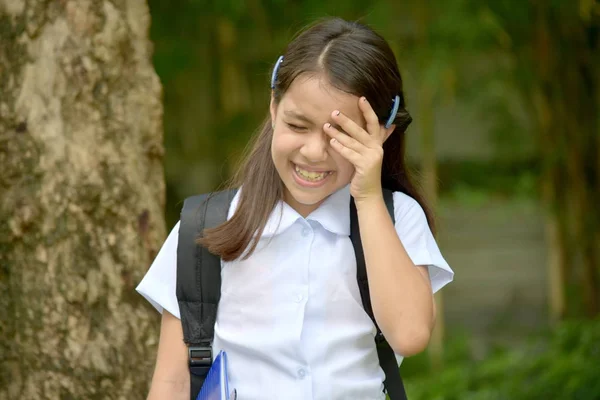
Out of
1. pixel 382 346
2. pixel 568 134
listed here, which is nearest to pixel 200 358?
pixel 382 346

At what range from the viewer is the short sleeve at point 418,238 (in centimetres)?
172

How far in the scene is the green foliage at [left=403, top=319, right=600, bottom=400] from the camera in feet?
15.4

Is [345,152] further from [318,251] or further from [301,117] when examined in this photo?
[318,251]

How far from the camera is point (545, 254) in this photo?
8125 mm

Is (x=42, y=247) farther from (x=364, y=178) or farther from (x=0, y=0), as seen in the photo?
(x=364, y=178)

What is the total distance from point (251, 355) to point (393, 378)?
0.28 metres

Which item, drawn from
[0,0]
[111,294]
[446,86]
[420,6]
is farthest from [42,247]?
[446,86]

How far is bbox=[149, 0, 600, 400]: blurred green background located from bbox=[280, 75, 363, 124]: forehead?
113 inches

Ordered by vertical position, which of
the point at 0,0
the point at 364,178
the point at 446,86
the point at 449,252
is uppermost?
the point at 0,0

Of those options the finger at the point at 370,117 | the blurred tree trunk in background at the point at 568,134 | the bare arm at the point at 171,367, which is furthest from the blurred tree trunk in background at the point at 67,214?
A: the blurred tree trunk in background at the point at 568,134

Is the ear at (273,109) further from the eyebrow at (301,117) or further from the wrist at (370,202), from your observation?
the wrist at (370,202)

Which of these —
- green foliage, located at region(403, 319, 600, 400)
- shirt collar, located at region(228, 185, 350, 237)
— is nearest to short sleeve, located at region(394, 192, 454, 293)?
shirt collar, located at region(228, 185, 350, 237)

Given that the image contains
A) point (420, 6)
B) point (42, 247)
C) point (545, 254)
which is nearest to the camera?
point (42, 247)

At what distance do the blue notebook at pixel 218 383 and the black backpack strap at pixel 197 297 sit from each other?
1.4 inches
